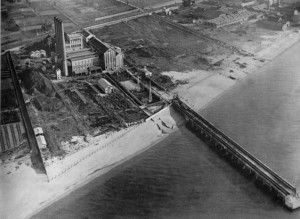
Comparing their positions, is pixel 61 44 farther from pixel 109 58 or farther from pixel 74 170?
pixel 74 170

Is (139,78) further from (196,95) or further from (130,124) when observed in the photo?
(130,124)

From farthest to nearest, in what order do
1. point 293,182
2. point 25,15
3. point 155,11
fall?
point 155,11 → point 25,15 → point 293,182

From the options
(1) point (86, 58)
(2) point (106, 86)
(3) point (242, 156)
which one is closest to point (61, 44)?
(1) point (86, 58)

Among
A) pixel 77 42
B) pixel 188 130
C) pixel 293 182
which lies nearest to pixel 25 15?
pixel 77 42

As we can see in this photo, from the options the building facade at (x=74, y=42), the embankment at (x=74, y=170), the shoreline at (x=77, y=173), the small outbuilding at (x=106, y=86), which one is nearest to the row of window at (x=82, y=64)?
the small outbuilding at (x=106, y=86)

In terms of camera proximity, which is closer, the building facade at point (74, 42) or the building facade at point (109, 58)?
the building facade at point (109, 58)

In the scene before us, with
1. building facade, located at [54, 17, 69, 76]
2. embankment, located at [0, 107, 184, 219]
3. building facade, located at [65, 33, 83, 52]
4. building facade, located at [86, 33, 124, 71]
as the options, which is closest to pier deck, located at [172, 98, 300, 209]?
embankment, located at [0, 107, 184, 219]

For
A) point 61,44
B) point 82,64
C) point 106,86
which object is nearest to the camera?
point 106,86

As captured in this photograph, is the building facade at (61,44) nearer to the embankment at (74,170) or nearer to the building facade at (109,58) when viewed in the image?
the building facade at (109,58)

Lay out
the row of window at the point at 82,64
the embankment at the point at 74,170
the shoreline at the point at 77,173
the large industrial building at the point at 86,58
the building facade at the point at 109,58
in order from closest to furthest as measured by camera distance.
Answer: the shoreline at the point at 77,173 → the embankment at the point at 74,170 → the large industrial building at the point at 86,58 → the row of window at the point at 82,64 → the building facade at the point at 109,58
